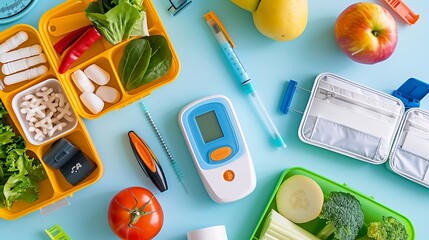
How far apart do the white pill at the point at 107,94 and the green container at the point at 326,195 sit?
38 cm

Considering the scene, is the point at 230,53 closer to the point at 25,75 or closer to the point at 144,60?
the point at 144,60

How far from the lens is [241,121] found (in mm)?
1101

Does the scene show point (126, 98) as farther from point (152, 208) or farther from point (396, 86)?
point (396, 86)

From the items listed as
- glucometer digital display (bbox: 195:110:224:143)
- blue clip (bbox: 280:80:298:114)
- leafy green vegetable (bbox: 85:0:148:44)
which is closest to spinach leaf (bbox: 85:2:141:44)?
leafy green vegetable (bbox: 85:0:148:44)

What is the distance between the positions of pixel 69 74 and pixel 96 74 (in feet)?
0.17

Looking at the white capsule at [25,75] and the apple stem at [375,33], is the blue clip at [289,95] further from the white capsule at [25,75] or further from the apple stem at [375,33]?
the white capsule at [25,75]

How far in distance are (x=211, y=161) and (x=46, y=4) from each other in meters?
0.47

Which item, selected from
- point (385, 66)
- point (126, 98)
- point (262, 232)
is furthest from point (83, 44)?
point (385, 66)

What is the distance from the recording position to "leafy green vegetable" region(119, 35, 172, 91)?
1.01 meters

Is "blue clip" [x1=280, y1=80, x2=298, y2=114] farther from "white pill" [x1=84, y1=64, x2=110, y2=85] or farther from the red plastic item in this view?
"white pill" [x1=84, y1=64, x2=110, y2=85]

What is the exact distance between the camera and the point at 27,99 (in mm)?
1013

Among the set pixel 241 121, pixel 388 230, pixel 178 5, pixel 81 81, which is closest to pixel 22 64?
pixel 81 81

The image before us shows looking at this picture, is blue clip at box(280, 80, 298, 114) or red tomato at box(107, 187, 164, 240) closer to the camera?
red tomato at box(107, 187, 164, 240)

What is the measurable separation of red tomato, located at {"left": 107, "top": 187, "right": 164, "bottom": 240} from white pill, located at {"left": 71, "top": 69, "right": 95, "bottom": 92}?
22 cm
